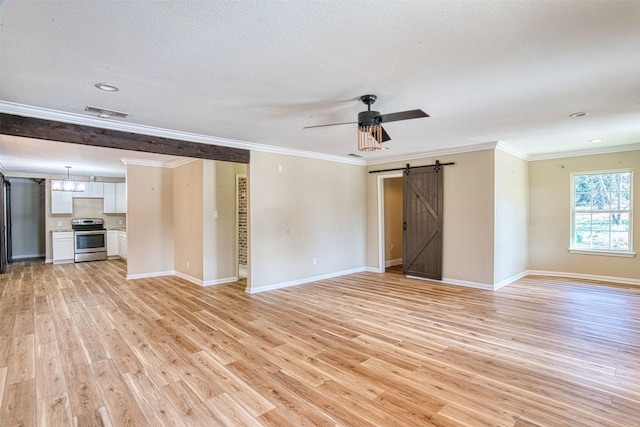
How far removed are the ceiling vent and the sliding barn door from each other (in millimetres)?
5034

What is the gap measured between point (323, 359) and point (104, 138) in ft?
11.9

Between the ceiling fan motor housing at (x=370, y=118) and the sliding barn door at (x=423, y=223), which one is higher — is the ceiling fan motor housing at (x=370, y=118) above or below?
above

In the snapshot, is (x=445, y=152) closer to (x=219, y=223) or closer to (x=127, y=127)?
(x=219, y=223)

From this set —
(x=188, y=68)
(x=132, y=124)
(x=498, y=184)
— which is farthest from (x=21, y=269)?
(x=498, y=184)

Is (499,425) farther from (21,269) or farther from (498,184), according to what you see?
(21,269)

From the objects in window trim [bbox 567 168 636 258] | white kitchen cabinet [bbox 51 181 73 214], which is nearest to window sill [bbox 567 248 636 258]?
window trim [bbox 567 168 636 258]

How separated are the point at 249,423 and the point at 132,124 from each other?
12.1 feet

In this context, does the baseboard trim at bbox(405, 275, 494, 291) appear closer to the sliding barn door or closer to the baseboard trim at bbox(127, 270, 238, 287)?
the sliding barn door

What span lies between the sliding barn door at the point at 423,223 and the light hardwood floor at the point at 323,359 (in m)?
1.03

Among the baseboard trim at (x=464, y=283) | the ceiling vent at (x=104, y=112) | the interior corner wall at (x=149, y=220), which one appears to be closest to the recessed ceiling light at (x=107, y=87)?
the ceiling vent at (x=104, y=112)

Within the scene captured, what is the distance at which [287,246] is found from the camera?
597cm

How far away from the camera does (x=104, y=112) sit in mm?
3555

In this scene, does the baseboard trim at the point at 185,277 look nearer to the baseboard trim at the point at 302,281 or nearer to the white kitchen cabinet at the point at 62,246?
the baseboard trim at the point at 302,281

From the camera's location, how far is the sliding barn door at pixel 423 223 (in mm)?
6164
